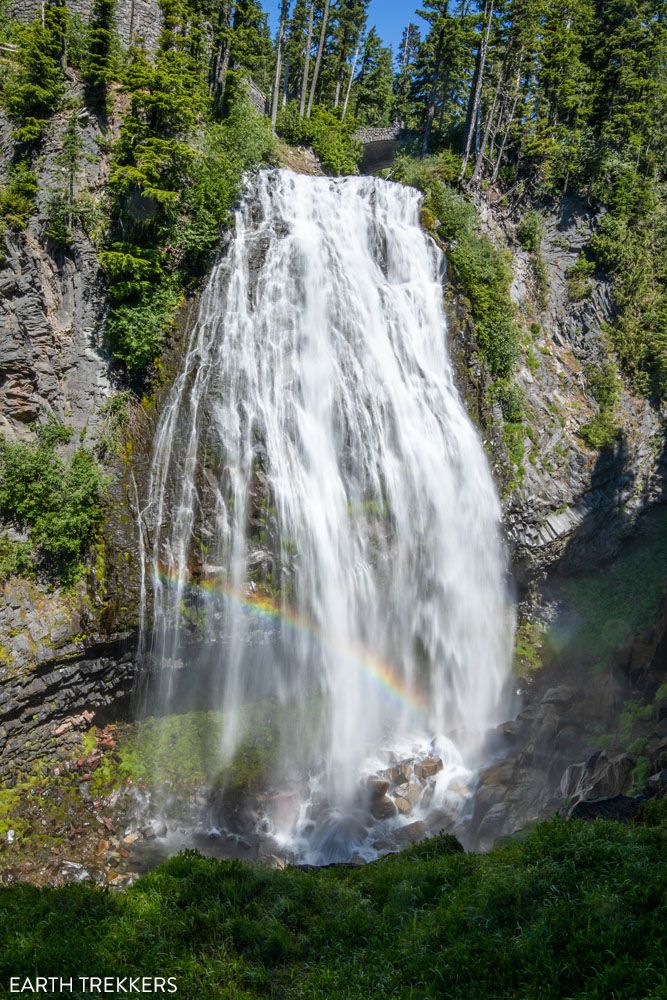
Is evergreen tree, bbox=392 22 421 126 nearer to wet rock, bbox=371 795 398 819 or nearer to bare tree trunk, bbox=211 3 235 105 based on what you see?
bare tree trunk, bbox=211 3 235 105

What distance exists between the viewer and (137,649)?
14.1 m

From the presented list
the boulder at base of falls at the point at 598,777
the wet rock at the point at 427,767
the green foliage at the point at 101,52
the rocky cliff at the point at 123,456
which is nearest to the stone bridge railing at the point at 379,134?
the rocky cliff at the point at 123,456

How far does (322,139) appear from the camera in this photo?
28266 millimetres

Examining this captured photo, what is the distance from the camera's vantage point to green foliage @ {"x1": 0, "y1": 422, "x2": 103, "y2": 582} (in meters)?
13.7

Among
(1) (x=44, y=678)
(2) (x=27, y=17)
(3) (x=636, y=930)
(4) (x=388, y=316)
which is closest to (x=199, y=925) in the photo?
(3) (x=636, y=930)

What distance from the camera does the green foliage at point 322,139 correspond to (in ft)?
91.9

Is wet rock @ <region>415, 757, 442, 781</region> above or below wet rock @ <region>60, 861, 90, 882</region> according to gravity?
above

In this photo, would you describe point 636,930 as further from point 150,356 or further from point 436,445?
point 150,356

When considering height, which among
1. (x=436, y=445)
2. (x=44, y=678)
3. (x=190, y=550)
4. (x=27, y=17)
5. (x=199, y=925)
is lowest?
(x=44, y=678)

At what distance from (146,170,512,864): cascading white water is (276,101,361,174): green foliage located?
10108 mm

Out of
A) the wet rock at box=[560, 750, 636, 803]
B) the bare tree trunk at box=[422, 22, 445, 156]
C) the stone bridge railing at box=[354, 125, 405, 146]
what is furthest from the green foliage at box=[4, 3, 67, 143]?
the wet rock at box=[560, 750, 636, 803]

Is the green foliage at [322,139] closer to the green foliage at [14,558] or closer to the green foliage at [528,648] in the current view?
the green foliage at [528,648]

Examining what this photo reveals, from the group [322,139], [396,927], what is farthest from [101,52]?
[396,927]

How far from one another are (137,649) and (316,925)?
8.69 meters
